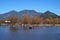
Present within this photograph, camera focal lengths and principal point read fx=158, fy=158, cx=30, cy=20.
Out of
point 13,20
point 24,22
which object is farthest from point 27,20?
point 13,20

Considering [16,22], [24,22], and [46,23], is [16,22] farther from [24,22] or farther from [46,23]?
[46,23]

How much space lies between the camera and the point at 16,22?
78500 millimetres

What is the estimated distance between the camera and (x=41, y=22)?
264 ft

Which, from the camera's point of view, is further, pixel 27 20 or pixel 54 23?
pixel 54 23

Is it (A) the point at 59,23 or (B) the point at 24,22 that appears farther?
(A) the point at 59,23

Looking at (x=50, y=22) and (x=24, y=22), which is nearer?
(x=24, y=22)

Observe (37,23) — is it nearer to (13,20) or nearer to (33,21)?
(33,21)

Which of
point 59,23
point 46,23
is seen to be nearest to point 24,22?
point 46,23

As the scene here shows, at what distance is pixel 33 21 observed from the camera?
259 feet

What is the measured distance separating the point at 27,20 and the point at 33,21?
469 centimetres

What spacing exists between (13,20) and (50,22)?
19036 mm

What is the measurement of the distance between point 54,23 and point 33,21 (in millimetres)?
11448

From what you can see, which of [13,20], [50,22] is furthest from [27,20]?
[50,22]

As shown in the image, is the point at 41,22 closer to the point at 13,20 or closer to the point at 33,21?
the point at 33,21
